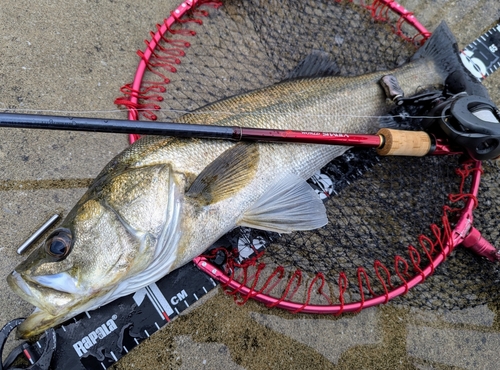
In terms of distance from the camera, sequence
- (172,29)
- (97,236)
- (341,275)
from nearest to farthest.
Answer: (97,236) < (341,275) < (172,29)

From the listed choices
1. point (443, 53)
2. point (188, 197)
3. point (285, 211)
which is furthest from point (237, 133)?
point (443, 53)

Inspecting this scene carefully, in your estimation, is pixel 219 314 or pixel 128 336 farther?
pixel 219 314

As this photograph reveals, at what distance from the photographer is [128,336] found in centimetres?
207

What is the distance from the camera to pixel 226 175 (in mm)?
1839

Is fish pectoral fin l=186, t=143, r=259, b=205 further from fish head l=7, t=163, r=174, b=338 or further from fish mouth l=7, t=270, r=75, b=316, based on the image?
fish mouth l=7, t=270, r=75, b=316

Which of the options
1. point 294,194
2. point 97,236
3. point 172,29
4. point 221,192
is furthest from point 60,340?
point 172,29

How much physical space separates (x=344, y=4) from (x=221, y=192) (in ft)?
5.80

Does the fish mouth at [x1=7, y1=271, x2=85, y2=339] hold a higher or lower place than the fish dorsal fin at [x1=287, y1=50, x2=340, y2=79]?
lower

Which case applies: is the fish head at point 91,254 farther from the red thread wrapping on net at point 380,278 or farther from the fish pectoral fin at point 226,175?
the red thread wrapping on net at point 380,278

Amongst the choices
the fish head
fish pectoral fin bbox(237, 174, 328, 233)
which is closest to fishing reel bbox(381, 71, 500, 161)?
fish pectoral fin bbox(237, 174, 328, 233)

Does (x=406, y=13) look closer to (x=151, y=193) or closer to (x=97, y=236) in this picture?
(x=151, y=193)

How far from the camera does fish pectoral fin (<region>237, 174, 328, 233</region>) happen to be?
1948mm

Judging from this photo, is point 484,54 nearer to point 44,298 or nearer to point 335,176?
point 335,176

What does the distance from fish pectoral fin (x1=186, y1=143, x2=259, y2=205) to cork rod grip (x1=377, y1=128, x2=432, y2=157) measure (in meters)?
0.69
